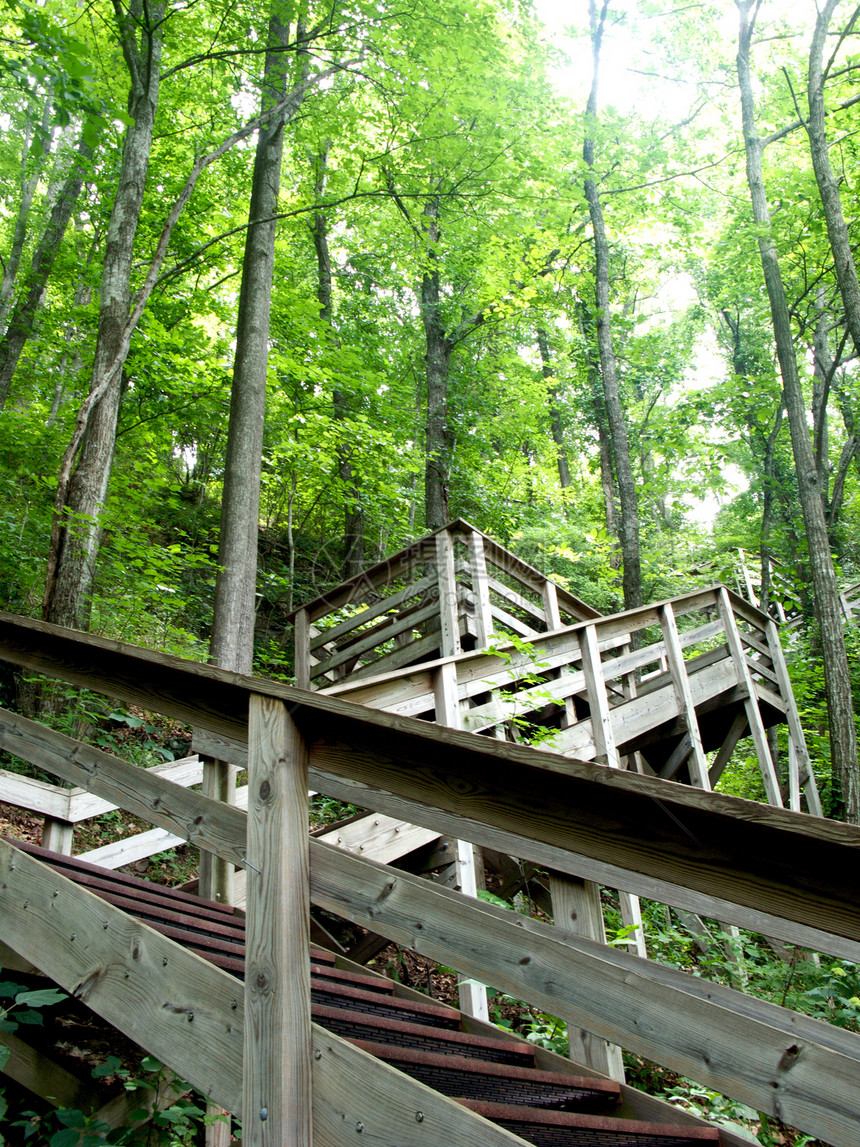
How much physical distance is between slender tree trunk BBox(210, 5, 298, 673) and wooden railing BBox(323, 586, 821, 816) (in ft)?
4.56

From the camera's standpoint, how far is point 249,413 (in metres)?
7.63

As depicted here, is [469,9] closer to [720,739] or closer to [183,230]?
[183,230]

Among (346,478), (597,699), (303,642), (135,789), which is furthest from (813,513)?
(135,789)

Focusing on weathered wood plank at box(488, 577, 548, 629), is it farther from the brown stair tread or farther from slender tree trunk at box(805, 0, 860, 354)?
slender tree trunk at box(805, 0, 860, 354)

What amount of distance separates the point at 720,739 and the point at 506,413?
1015cm

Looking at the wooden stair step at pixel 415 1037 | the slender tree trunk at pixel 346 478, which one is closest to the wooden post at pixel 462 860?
the wooden stair step at pixel 415 1037

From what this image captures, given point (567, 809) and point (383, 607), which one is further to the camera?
point (383, 607)

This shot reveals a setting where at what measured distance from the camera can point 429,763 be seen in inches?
56.7

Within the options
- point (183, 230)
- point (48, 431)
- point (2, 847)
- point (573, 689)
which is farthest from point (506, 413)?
point (2, 847)

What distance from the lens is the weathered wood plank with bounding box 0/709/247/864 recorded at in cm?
A: 231

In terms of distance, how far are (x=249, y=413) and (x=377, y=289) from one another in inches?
486

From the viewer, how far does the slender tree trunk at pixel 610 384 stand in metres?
12.3

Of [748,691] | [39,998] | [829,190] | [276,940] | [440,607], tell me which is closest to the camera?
[276,940]

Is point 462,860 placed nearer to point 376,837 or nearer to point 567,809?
point 376,837
